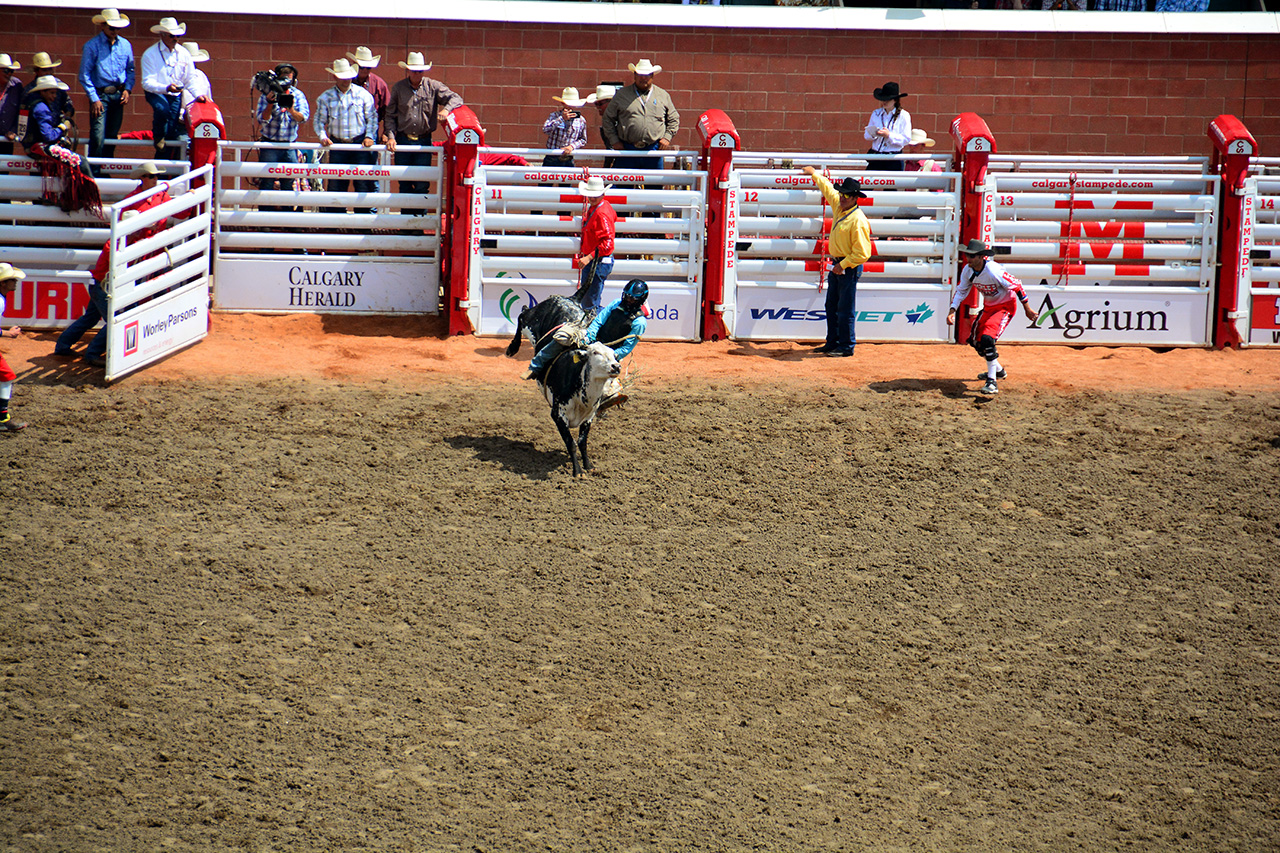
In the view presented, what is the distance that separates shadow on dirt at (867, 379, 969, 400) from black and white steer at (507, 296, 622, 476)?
11.3ft

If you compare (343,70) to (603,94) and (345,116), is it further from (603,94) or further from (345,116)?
(603,94)

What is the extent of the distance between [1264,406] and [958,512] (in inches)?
160

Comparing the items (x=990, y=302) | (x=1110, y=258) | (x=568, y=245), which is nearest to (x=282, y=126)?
(x=568, y=245)

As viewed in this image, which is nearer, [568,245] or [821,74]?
[568,245]

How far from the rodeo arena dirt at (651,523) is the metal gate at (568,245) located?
1.8 inches

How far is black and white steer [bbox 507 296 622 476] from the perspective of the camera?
903 centimetres

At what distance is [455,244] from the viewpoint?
12.9 metres

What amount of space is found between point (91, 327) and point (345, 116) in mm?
3762

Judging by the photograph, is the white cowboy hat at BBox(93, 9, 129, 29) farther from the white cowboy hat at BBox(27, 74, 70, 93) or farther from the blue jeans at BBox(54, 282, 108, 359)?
the blue jeans at BBox(54, 282, 108, 359)

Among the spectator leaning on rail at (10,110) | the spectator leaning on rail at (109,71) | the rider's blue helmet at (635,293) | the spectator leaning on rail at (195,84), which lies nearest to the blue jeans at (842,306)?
the rider's blue helmet at (635,293)

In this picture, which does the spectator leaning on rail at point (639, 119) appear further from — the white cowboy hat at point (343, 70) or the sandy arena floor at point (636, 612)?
the sandy arena floor at point (636, 612)

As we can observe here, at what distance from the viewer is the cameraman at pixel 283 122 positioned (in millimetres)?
13570

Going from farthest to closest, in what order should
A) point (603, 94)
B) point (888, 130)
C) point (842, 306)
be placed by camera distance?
point (603, 94) < point (888, 130) < point (842, 306)

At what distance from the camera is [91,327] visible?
1167 cm
